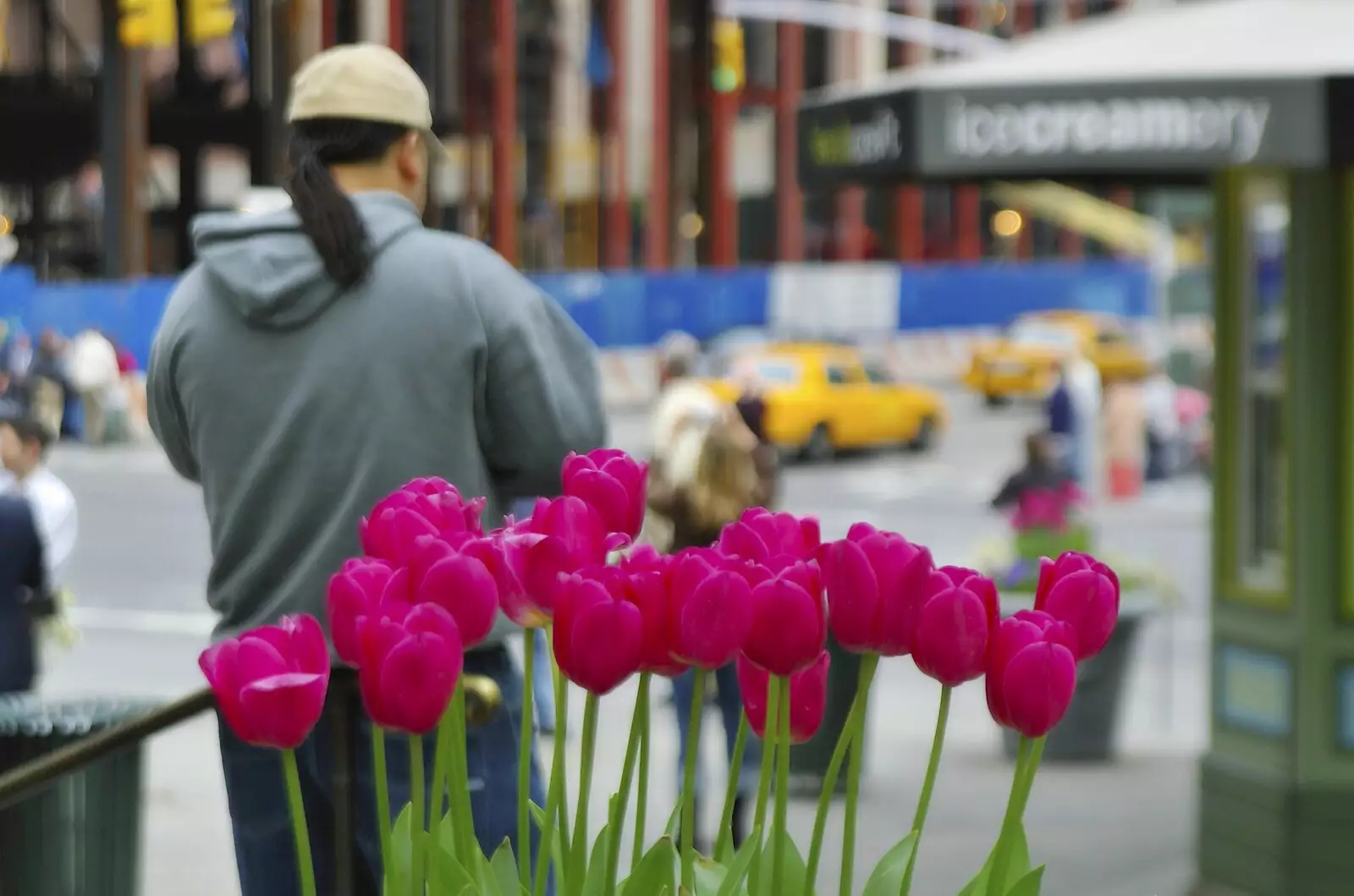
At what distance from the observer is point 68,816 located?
438 centimetres

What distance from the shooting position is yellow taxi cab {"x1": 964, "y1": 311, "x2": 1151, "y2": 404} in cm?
4016

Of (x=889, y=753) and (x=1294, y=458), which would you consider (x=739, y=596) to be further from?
(x=889, y=753)

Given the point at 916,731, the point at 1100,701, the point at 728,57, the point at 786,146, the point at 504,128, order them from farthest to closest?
the point at 786,146, the point at 504,128, the point at 728,57, the point at 916,731, the point at 1100,701

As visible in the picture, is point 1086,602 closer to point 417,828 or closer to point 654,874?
point 654,874

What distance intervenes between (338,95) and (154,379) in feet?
1.59

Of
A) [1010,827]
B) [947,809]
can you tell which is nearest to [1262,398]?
[947,809]

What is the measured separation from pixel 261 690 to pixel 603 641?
258mm

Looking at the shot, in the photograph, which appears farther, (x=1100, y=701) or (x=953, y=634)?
(x=1100, y=701)

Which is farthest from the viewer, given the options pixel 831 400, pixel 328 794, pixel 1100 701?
pixel 831 400

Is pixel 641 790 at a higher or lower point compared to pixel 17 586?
higher

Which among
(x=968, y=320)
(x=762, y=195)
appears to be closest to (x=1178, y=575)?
(x=968, y=320)

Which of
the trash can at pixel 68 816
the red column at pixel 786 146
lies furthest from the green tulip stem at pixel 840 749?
the red column at pixel 786 146

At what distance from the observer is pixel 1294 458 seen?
7.09m

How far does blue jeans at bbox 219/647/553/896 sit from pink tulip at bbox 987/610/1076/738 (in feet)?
4.43
